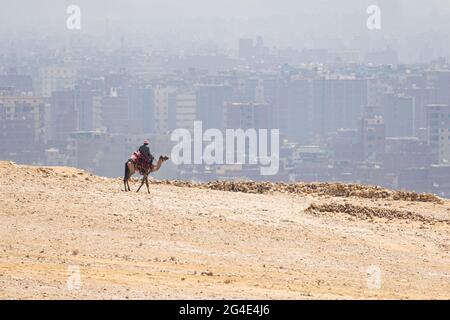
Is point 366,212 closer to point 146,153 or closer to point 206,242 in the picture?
point 146,153

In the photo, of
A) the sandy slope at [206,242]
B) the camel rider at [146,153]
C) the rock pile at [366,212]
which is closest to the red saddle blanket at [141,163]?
the camel rider at [146,153]

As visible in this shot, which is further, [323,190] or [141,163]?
[323,190]

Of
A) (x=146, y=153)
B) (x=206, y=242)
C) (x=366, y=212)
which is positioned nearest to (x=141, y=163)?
(x=146, y=153)

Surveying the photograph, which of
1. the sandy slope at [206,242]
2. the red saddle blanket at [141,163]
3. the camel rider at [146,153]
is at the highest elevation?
the camel rider at [146,153]

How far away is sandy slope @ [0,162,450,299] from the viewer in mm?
13922

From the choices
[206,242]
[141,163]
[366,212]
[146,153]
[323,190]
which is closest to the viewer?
[206,242]

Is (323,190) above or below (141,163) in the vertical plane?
below

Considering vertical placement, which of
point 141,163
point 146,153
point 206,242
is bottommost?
point 206,242

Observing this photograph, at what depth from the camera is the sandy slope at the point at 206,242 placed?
13922mm

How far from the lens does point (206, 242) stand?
16.9 meters

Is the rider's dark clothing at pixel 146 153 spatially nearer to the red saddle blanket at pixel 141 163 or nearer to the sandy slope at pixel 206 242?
the red saddle blanket at pixel 141 163
